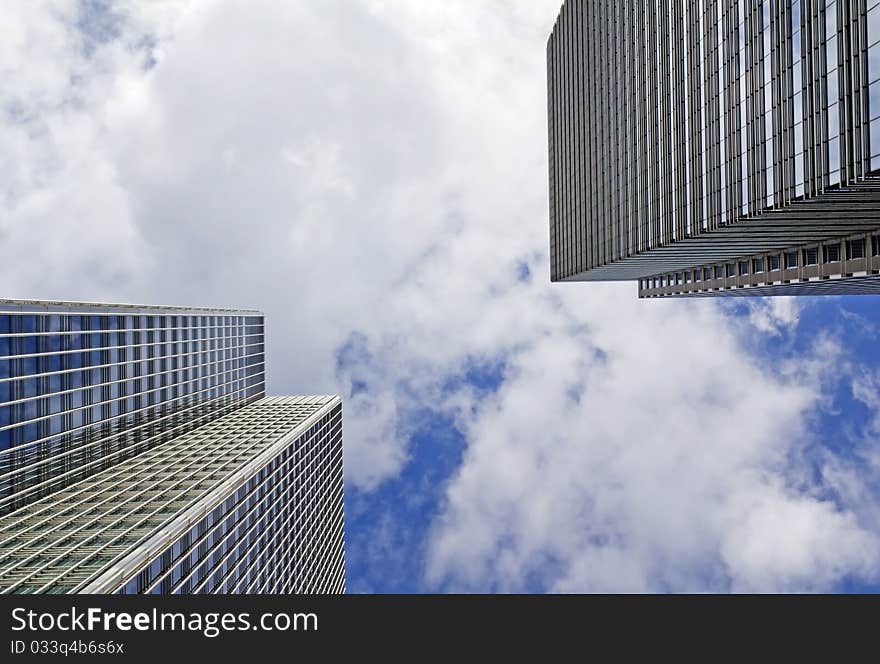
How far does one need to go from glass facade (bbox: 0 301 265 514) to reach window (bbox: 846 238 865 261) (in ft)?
252

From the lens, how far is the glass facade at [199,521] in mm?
37156

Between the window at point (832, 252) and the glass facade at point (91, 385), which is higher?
the window at point (832, 252)

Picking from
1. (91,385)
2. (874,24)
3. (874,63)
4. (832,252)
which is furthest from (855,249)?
(91,385)

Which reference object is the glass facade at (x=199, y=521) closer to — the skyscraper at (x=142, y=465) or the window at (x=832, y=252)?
the skyscraper at (x=142, y=465)

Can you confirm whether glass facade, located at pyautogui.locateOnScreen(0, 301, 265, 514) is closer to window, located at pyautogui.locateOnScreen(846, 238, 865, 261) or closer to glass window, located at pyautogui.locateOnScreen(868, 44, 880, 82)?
glass window, located at pyautogui.locateOnScreen(868, 44, 880, 82)

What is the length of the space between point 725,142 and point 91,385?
66463 mm

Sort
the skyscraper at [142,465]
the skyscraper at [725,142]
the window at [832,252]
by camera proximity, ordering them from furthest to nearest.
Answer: the window at [832,252], the skyscraper at [142,465], the skyscraper at [725,142]

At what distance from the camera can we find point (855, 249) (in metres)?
53.3

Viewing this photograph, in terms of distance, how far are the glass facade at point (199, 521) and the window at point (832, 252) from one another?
6661 cm

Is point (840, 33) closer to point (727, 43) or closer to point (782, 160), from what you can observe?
point (782, 160)

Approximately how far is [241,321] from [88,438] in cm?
4697

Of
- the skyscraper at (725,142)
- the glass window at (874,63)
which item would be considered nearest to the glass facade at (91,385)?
the skyscraper at (725,142)

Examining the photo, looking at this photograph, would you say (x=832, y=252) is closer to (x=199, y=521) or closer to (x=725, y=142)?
(x=725, y=142)
